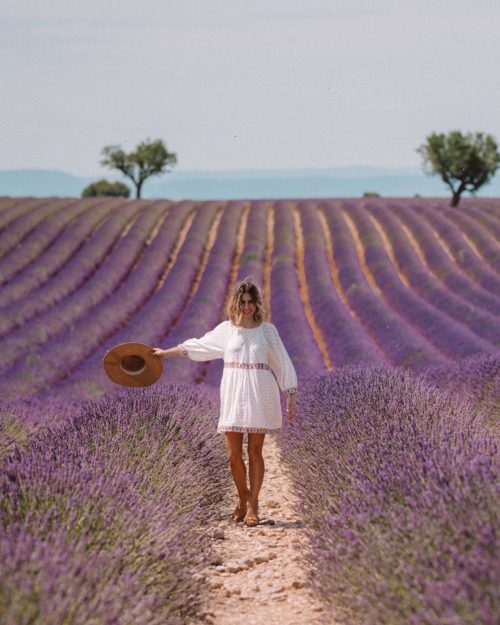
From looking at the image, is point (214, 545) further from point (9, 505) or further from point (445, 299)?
point (445, 299)

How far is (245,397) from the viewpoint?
212 inches

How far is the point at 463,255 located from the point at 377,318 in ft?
24.6

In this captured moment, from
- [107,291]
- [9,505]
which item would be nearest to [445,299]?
[107,291]

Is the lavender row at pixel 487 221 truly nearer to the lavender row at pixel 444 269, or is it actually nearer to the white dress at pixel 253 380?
the lavender row at pixel 444 269

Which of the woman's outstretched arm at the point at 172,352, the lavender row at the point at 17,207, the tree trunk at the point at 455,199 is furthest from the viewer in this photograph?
the tree trunk at the point at 455,199

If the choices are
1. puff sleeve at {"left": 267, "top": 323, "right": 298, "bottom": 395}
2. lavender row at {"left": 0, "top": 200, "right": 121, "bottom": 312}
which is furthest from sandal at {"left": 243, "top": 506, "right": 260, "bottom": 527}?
lavender row at {"left": 0, "top": 200, "right": 121, "bottom": 312}

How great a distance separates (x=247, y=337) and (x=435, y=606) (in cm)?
289

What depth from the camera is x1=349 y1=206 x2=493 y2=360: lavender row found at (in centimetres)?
1453

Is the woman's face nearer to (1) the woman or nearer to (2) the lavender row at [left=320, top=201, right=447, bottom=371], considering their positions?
(1) the woman

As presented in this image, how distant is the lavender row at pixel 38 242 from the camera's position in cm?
2284

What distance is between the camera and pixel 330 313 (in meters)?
18.5

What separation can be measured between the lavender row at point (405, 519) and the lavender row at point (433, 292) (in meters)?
10.1

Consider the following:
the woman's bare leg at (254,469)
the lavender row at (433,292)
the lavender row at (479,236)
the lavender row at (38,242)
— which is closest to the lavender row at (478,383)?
the woman's bare leg at (254,469)

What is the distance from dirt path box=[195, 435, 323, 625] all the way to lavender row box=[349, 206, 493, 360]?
8.44m
